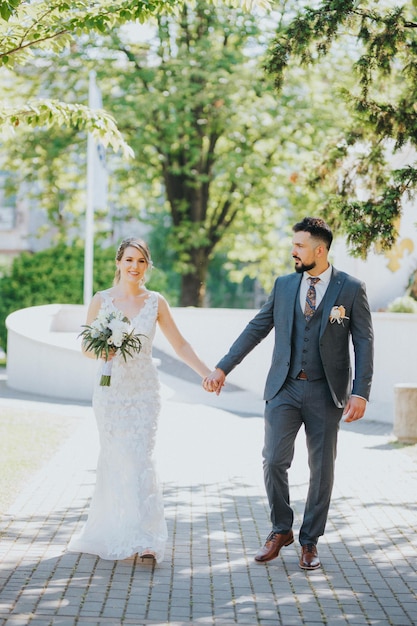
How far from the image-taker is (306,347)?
22.0 feet

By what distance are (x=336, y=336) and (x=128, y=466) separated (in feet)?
5.48

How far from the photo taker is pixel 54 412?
15.4 meters

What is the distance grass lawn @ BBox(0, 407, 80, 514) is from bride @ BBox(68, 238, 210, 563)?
5.97ft

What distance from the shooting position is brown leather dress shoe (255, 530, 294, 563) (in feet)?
22.5

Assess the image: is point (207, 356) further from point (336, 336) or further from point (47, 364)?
point (336, 336)

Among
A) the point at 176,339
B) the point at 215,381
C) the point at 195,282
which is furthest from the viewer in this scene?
the point at 195,282

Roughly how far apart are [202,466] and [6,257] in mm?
46352

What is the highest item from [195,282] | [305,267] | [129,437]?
[305,267]

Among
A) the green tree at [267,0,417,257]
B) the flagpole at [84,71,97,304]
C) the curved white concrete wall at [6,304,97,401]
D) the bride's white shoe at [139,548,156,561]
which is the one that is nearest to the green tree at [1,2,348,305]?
the flagpole at [84,71,97,304]

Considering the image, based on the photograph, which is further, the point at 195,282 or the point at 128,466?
the point at 195,282

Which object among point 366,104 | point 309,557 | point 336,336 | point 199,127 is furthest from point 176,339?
point 199,127

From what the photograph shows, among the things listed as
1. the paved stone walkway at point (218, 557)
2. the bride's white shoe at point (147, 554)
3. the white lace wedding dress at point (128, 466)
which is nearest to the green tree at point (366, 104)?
the paved stone walkway at point (218, 557)

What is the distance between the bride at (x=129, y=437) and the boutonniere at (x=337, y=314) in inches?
43.7

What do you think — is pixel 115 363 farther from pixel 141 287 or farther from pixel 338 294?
pixel 338 294
